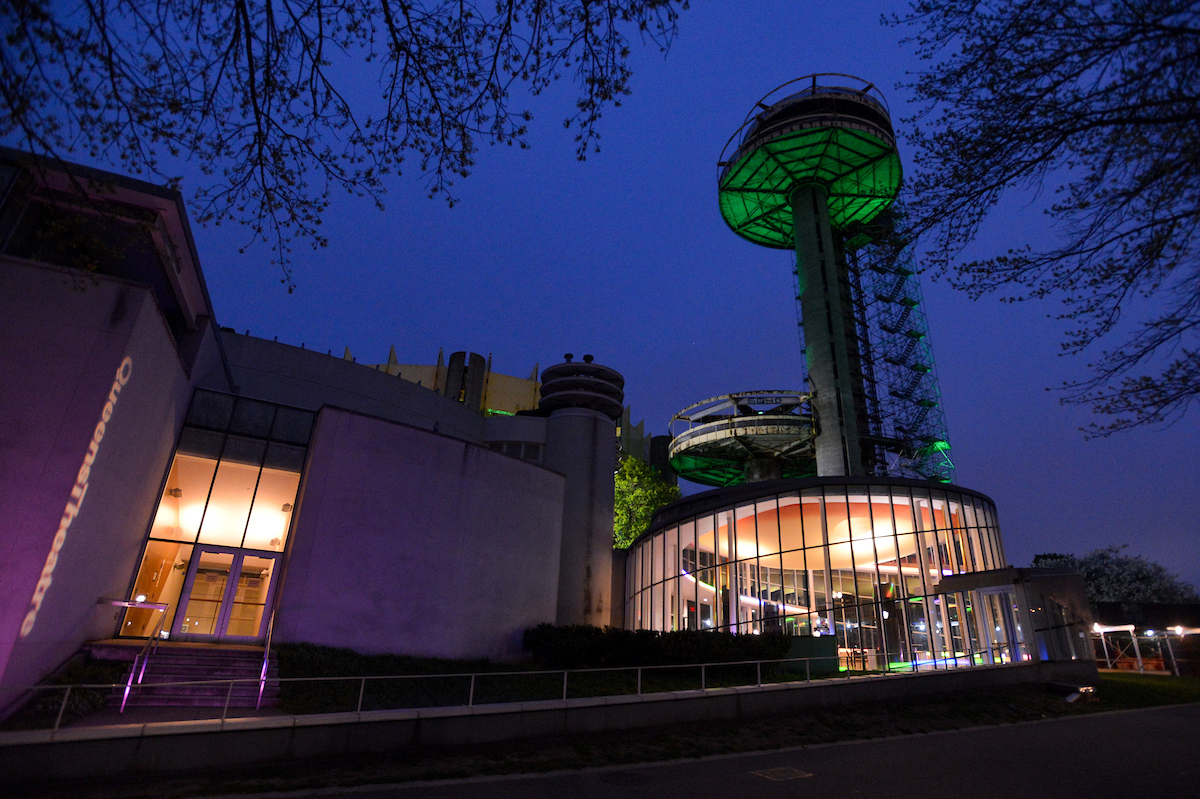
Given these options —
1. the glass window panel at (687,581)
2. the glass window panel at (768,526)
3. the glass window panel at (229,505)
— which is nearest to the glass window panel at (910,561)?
the glass window panel at (768,526)

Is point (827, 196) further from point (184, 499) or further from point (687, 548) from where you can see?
point (184, 499)

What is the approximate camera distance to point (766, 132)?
4966 cm

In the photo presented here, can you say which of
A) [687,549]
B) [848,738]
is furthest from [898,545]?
[848,738]

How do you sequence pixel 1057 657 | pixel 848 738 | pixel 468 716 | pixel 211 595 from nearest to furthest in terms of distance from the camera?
pixel 468 716
pixel 848 738
pixel 211 595
pixel 1057 657

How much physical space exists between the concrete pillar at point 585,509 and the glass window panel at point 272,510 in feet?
40.0

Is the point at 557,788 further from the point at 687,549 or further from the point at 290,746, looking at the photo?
the point at 687,549

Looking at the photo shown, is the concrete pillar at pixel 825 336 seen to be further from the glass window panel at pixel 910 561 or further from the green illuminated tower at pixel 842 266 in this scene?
the glass window panel at pixel 910 561

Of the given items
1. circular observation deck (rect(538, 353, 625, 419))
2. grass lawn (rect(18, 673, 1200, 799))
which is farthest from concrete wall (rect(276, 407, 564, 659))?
circular observation deck (rect(538, 353, 625, 419))

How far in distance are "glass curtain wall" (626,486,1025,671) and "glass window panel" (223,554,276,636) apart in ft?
57.5

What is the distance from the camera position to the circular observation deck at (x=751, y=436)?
4716 centimetres

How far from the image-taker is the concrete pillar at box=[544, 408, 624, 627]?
103 feet

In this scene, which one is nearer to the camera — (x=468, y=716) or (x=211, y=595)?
(x=468, y=716)

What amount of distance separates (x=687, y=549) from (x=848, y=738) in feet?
57.3

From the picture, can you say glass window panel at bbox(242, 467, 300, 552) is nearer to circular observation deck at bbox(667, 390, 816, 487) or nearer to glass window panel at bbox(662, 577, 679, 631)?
glass window panel at bbox(662, 577, 679, 631)
